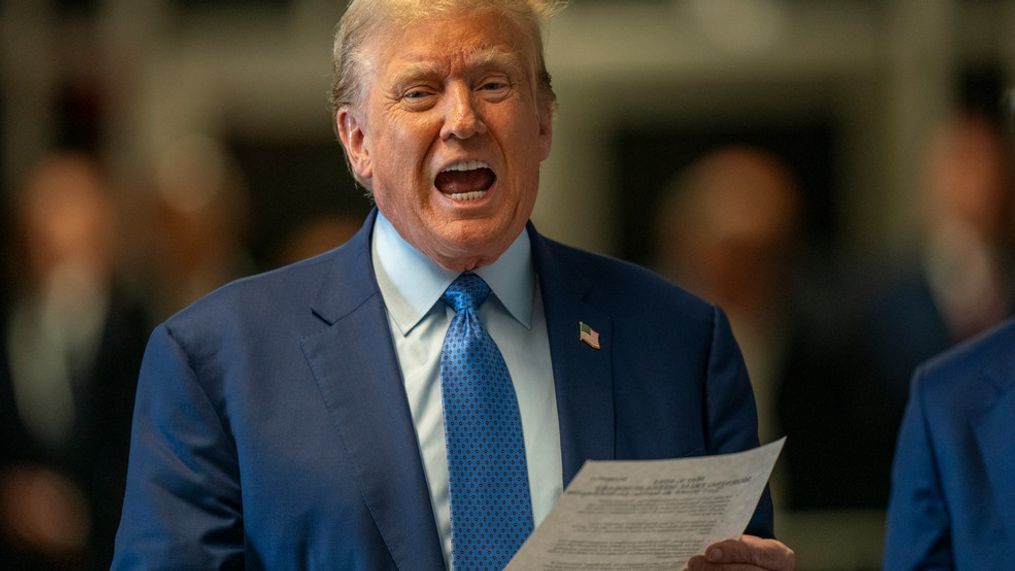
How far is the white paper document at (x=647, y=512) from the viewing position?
269 cm

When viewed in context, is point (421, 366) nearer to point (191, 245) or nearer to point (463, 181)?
point (463, 181)

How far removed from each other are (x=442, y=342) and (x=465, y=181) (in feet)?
0.96

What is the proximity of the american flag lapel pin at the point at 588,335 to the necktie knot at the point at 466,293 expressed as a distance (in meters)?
0.18

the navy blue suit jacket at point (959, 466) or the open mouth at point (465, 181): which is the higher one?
the open mouth at point (465, 181)

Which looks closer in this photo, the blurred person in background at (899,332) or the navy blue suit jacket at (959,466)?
the navy blue suit jacket at (959,466)

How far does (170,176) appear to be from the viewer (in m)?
6.70

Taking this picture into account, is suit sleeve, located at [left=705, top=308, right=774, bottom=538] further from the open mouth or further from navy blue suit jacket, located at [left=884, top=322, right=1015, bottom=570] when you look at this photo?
the open mouth

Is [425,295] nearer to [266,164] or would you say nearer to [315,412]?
[315,412]

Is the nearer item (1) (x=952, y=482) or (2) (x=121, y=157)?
(1) (x=952, y=482)

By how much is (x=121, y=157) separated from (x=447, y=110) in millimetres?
5829

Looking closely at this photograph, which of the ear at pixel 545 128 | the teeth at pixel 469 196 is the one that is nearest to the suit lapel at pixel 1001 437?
the ear at pixel 545 128

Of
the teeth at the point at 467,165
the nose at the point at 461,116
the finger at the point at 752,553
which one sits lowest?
the finger at the point at 752,553

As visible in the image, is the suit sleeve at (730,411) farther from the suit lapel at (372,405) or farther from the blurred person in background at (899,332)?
the blurred person in background at (899,332)

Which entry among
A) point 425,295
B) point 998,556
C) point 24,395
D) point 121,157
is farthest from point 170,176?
point 998,556
